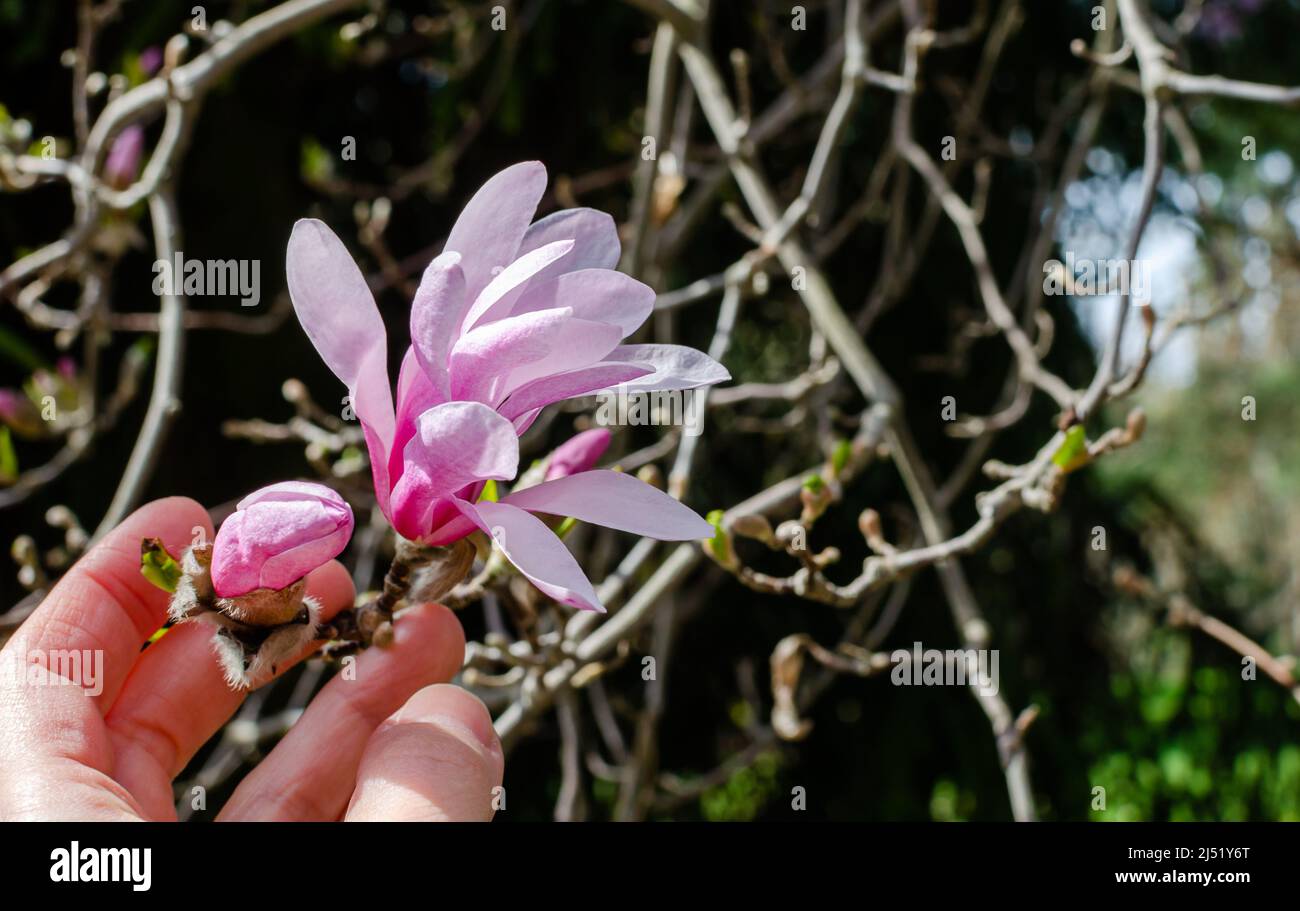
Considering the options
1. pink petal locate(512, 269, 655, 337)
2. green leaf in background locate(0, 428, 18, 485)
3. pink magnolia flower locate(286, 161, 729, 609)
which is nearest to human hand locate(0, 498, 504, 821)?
pink magnolia flower locate(286, 161, 729, 609)

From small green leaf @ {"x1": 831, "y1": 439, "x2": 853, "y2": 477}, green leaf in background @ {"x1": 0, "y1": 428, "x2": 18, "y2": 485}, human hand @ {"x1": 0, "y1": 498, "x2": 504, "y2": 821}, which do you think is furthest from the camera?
green leaf in background @ {"x1": 0, "y1": 428, "x2": 18, "y2": 485}

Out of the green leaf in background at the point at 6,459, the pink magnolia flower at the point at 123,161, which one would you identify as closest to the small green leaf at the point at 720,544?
the green leaf in background at the point at 6,459

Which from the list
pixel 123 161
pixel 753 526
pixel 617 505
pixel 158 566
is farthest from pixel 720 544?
pixel 123 161

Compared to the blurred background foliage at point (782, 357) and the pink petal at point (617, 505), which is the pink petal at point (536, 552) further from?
the blurred background foliage at point (782, 357)

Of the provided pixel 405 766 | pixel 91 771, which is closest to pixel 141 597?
pixel 91 771

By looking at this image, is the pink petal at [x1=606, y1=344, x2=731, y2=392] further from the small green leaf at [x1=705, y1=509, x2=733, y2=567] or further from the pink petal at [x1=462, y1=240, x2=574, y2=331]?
the small green leaf at [x1=705, y1=509, x2=733, y2=567]
